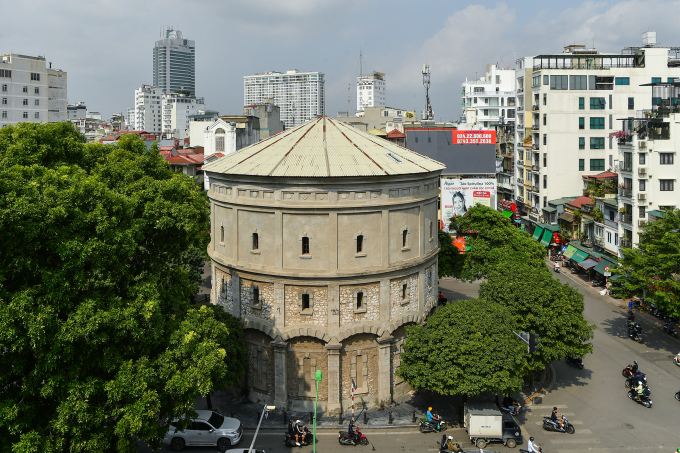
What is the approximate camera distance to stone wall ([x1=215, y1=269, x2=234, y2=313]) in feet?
131

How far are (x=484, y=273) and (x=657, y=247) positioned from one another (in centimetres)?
1426

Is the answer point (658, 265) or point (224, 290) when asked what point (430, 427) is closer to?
point (224, 290)

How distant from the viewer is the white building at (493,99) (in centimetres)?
12102

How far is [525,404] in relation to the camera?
38656 millimetres

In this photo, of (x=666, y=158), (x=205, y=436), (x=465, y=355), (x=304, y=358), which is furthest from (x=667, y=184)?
(x=205, y=436)

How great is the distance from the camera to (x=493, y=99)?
124125 millimetres

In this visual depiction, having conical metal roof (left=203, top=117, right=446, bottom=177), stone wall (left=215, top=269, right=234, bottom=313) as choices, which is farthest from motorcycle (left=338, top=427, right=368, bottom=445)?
conical metal roof (left=203, top=117, right=446, bottom=177)

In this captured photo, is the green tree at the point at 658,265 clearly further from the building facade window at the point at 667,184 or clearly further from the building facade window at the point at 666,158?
the building facade window at the point at 666,158

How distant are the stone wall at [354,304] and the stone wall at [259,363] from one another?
5.48 m

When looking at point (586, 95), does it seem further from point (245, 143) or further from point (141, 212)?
point (141, 212)

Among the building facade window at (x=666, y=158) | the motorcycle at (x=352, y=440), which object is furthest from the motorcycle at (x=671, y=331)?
the motorcycle at (x=352, y=440)

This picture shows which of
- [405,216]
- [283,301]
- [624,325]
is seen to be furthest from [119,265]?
[624,325]

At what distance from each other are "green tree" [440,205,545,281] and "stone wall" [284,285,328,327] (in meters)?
20.0

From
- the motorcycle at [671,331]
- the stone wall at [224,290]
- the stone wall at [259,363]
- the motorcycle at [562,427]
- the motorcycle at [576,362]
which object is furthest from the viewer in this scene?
the motorcycle at [671,331]
